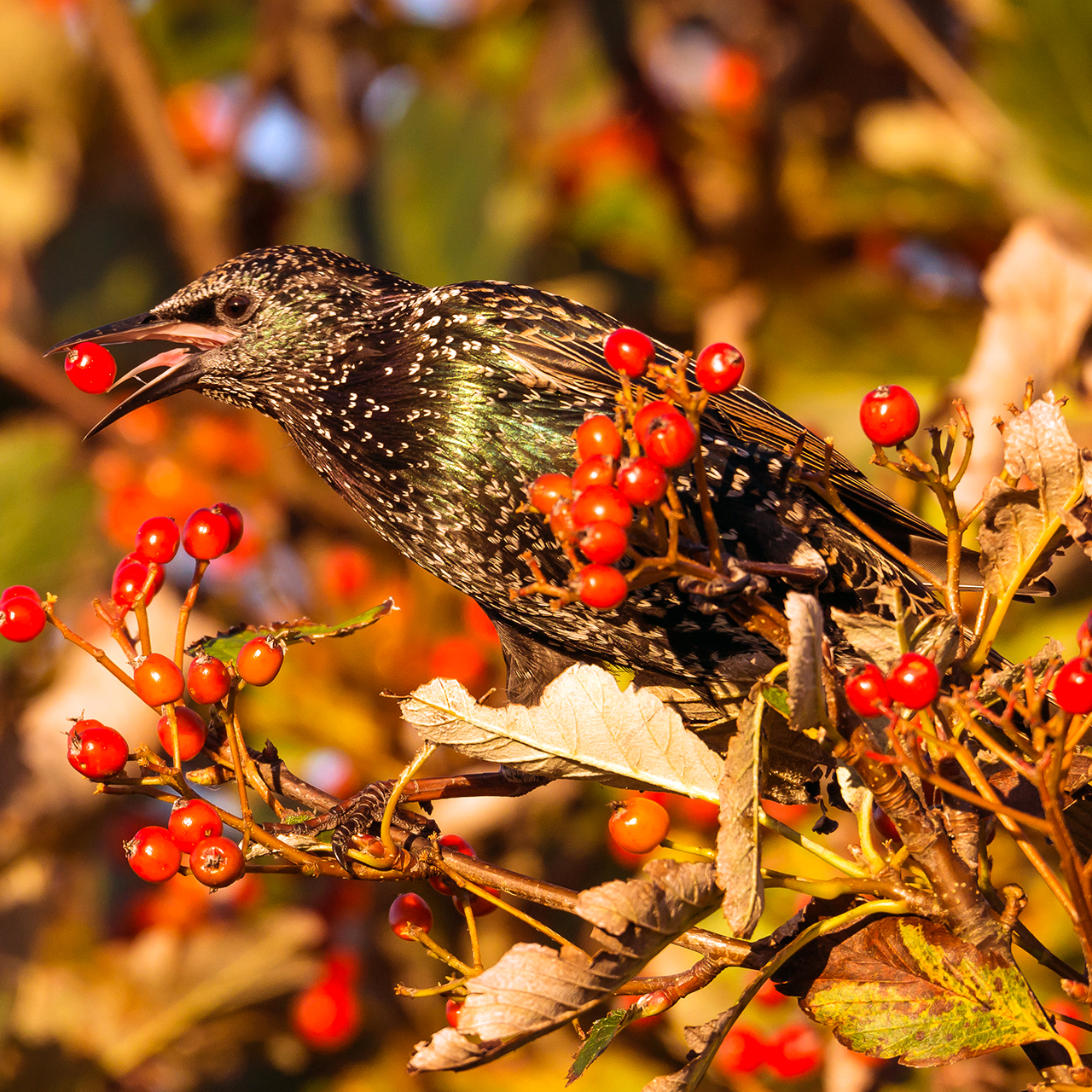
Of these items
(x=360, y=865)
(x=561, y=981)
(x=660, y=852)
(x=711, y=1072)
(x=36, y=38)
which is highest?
(x=36, y=38)

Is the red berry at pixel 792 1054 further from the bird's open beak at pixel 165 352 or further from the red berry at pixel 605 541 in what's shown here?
the bird's open beak at pixel 165 352

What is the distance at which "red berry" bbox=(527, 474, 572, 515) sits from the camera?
186 cm

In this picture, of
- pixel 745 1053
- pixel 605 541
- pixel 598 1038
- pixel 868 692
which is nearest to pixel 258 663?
pixel 605 541

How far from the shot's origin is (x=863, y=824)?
1.85 m

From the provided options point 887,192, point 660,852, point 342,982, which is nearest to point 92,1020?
point 342,982

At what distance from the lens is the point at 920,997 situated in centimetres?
184

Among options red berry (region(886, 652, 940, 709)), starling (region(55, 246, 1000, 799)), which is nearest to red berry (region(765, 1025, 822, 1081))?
starling (region(55, 246, 1000, 799))

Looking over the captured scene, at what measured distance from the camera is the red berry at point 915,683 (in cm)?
162

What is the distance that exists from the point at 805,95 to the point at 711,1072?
403cm

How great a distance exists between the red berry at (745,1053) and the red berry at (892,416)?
162 cm

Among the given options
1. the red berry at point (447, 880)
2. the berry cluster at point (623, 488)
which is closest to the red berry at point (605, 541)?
the berry cluster at point (623, 488)

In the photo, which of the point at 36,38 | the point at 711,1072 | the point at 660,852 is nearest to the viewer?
the point at 660,852

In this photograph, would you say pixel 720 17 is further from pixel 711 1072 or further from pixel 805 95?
pixel 711 1072

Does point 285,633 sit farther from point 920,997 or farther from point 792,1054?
point 792,1054
